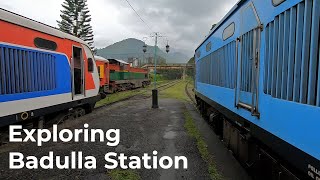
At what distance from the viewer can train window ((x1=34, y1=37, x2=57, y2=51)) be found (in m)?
7.52

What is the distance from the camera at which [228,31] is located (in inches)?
260

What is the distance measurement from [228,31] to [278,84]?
3.48 meters

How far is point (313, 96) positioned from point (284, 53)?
2.51 ft

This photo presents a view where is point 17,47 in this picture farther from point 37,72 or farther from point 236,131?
point 236,131

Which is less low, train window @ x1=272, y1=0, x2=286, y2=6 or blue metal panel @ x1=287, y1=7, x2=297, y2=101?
train window @ x1=272, y1=0, x2=286, y2=6

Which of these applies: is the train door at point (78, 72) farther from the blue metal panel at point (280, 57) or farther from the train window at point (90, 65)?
the blue metal panel at point (280, 57)

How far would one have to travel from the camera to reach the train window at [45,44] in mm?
7523

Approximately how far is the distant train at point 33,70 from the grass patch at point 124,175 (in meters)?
2.82

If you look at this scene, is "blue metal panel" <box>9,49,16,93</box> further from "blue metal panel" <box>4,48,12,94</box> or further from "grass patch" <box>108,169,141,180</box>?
"grass patch" <box>108,169,141,180</box>

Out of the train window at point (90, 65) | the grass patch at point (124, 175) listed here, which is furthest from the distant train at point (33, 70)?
the grass patch at point (124, 175)

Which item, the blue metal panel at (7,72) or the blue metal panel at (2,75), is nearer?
the blue metal panel at (2,75)

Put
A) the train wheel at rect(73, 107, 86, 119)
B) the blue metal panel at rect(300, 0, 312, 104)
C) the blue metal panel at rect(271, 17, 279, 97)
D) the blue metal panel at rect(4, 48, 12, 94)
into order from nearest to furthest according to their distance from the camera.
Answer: the blue metal panel at rect(300, 0, 312, 104)
the blue metal panel at rect(271, 17, 279, 97)
the blue metal panel at rect(4, 48, 12, 94)
the train wheel at rect(73, 107, 86, 119)

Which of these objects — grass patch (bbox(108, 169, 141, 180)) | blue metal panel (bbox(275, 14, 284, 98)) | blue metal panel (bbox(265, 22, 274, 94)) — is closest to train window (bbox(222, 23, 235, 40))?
blue metal panel (bbox(265, 22, 274, 94))

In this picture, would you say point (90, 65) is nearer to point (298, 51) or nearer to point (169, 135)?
point (169, 135)
